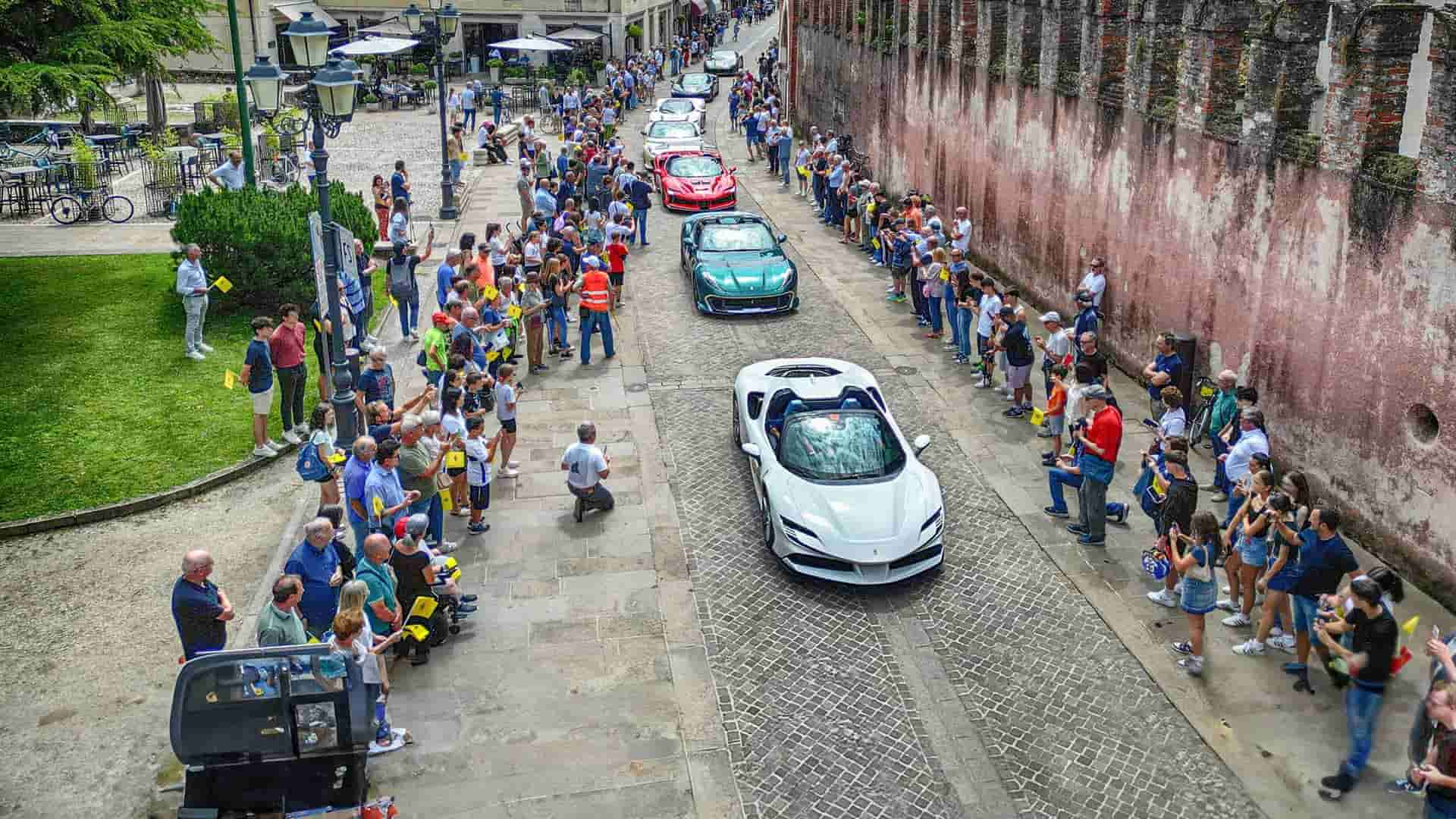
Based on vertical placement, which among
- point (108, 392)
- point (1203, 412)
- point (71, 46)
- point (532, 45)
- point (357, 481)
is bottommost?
point (108, 392)

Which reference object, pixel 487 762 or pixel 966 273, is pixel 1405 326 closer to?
pixel 966 273

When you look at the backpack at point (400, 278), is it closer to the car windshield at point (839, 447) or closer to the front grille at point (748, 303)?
the front grille at point (748, 303)

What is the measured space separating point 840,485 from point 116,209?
21.9m

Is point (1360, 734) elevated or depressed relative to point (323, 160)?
depressed

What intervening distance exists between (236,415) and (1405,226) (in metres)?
13.3

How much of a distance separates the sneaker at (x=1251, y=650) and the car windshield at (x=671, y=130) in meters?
27.5

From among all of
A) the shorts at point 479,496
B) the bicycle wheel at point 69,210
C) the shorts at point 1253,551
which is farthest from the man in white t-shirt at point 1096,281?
the bicycle wheel at point 69,210

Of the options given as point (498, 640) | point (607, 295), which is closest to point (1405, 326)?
point (498, 640)

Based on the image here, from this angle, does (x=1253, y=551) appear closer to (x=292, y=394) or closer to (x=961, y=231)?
(x=292, y=394)

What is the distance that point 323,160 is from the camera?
1295 centimetres

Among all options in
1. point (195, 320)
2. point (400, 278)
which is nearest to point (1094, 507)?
point (400, 278)

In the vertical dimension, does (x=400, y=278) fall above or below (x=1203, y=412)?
above

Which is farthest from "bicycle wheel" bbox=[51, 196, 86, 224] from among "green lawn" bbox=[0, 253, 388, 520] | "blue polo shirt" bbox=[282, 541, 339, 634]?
"blue polo shirt" bbox=[282, 541, 339, 634]

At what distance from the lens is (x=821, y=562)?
1177 cm
